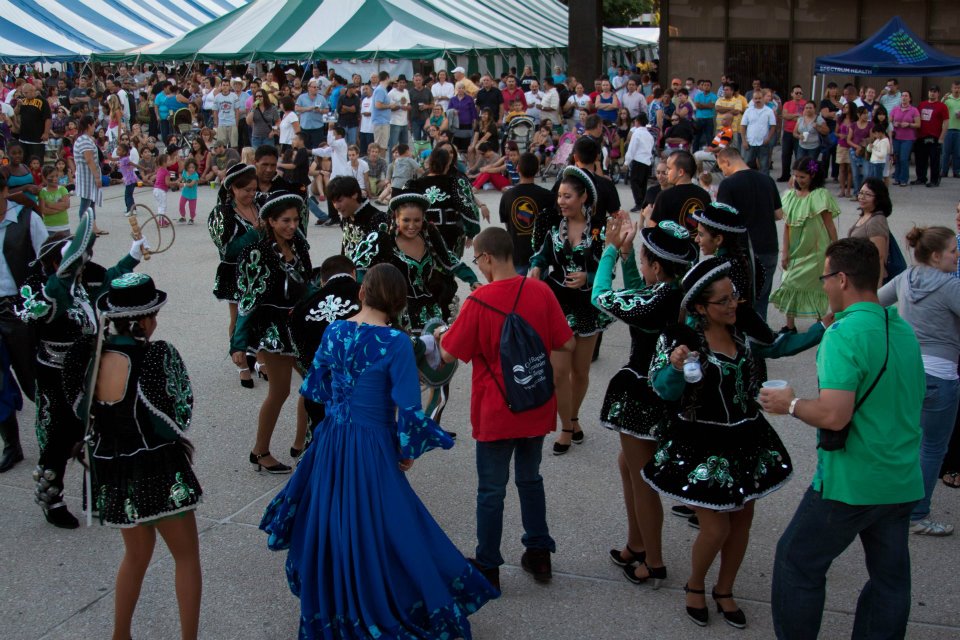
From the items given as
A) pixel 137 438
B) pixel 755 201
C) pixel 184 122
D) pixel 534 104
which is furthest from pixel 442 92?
pixel 137 438

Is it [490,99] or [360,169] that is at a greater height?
[490,99]

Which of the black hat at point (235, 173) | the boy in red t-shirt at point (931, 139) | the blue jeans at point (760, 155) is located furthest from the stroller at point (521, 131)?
the black hat at point (235, 173)

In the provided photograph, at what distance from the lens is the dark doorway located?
921 inches

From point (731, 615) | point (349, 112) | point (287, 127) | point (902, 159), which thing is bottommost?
point (731, 615)

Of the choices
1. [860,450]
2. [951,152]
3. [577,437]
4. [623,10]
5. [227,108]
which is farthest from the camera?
[623,10]

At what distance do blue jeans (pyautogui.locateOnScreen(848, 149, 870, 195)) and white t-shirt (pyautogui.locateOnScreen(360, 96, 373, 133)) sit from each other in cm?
986

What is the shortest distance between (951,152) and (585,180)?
14222mm

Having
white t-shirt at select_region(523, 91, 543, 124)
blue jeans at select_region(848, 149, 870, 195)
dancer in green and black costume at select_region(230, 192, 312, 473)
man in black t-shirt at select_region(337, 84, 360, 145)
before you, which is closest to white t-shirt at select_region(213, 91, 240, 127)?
man in black t-shirt at select_region(337, 84, 360, 145)

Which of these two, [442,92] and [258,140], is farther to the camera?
[442,92]

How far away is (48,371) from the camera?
557cm

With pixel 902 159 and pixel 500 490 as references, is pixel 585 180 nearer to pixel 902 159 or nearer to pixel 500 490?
pixel 500 490

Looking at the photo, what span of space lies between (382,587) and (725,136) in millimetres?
13027

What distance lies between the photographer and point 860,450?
3570 mm

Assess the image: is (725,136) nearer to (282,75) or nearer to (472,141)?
(472,141)
